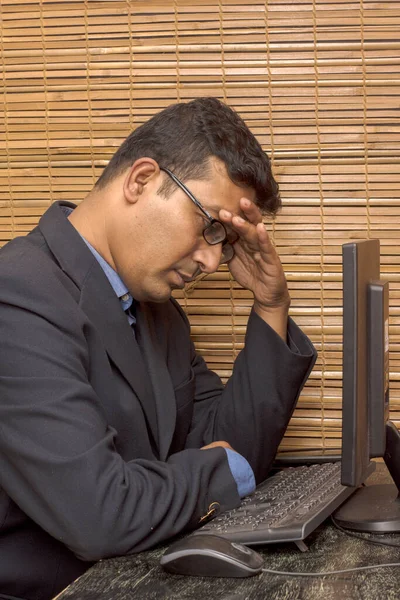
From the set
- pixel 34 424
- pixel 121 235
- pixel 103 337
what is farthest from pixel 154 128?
pixel 34 424

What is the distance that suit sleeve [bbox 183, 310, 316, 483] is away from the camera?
1.80 meters

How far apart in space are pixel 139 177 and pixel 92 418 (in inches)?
20.6

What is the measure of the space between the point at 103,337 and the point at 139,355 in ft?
0.38

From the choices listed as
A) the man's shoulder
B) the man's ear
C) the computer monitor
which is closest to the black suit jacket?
the man's shoulder

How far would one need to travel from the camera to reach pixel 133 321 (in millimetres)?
1758

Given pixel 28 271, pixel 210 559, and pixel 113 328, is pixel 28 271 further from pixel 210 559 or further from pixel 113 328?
pixel 210 559

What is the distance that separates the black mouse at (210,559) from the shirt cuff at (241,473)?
33cm

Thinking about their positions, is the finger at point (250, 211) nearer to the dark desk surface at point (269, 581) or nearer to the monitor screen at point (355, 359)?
the monitor screen at point (355, 359)

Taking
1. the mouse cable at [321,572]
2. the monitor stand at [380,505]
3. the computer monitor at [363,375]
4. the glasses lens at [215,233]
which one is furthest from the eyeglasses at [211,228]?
the mouse cable at [321,572]

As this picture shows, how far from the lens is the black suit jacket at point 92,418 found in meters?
1.27

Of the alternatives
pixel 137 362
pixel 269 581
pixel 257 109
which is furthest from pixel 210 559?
pixel 257 109

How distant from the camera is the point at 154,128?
1670 mm

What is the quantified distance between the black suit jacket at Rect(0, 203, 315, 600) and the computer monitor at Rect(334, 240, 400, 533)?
248mm

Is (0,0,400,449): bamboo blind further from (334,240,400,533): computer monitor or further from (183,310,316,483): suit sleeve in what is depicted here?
(334,240,400,533): computer monitor
